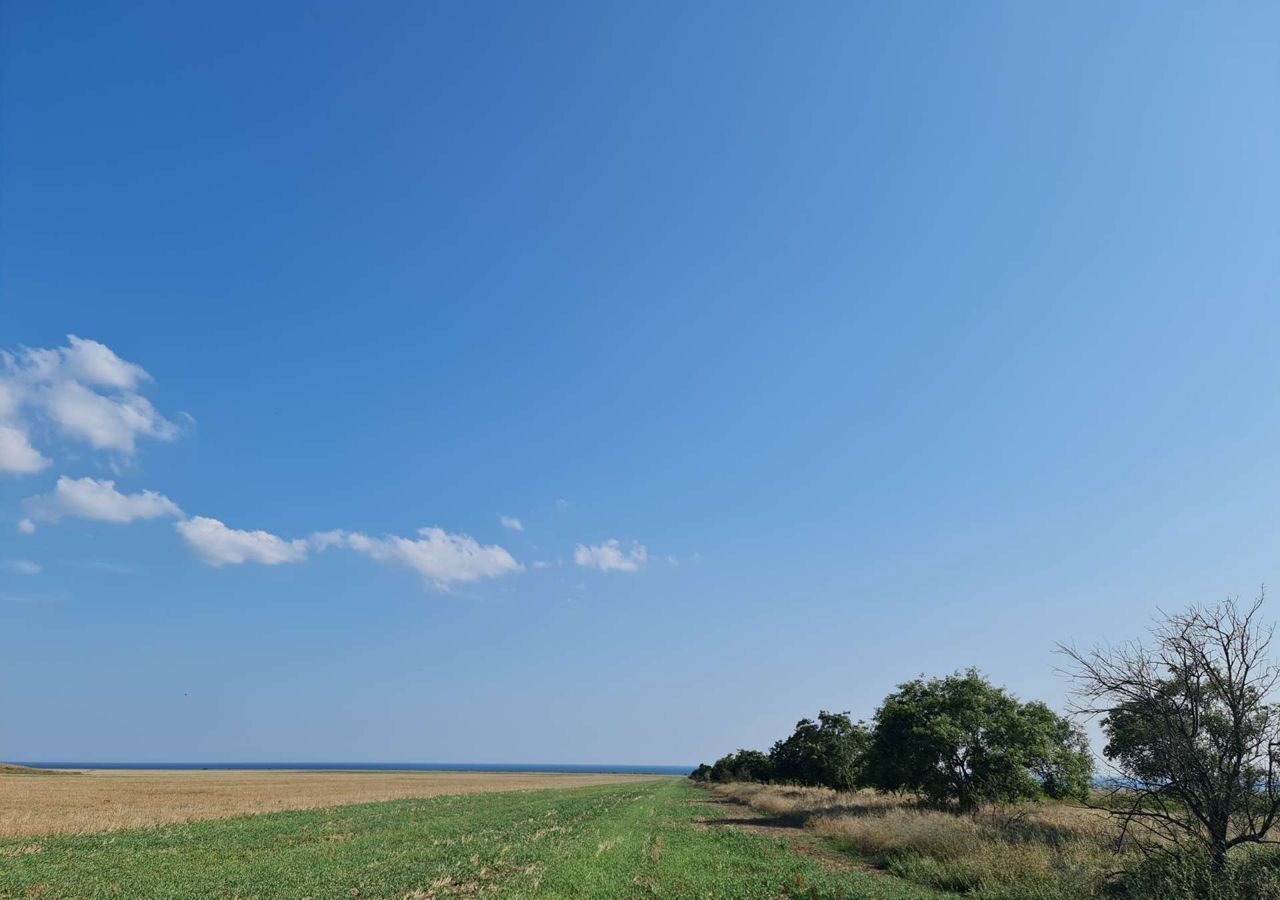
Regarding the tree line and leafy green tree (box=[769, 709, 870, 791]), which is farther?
leafy green tree (box=[769, 709, 870, 791])

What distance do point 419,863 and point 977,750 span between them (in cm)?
3357

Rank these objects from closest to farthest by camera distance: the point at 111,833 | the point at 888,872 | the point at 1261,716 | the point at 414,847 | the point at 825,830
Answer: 1. the point at 1261,716
2. the point at 888,872
3. the point at 414,847
4. the point at 111,833
5. the point at 825,830

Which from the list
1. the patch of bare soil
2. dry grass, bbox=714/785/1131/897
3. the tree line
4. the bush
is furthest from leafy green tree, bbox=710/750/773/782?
the bush

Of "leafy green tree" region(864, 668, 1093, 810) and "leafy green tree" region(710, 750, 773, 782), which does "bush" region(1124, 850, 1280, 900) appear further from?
"leafy green tree" region(710, 750, 773, 782)

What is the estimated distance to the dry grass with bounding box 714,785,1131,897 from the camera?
696 inches

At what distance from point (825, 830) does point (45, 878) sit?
33.6 meters

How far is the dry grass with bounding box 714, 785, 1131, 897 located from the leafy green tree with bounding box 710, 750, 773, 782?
7388cm

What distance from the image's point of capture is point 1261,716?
15.5 metres

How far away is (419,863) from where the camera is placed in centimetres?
2352

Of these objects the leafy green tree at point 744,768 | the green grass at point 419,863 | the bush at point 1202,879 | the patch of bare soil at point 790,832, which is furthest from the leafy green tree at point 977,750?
the leafy green tree at point 744,768

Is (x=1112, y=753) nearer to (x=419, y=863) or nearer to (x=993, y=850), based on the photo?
(x=993, y=850)

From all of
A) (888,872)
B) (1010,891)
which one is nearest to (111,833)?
(888,872)

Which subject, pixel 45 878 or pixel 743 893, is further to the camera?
pixel 45 878

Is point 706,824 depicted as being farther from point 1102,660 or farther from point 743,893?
point 1102,660
